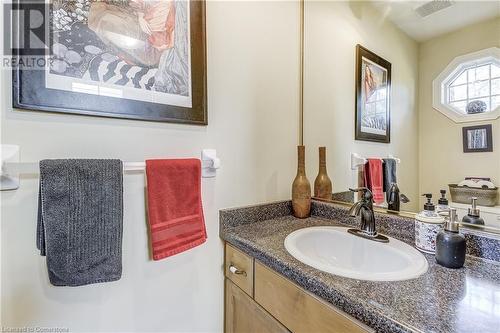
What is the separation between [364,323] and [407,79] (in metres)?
0.91

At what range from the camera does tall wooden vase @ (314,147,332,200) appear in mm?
1227

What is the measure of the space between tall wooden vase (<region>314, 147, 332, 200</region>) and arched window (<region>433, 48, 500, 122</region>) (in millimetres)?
513

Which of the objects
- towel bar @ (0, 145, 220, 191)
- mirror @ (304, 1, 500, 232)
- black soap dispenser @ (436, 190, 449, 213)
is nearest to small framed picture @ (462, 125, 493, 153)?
mirror @ (304, 1, 500, 232)

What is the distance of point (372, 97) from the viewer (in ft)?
3.68

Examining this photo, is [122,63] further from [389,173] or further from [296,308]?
[389,173]

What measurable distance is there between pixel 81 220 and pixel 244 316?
65 cm

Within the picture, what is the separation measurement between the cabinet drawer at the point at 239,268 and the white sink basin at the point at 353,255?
0.17m

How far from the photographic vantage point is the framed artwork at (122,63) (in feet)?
2.21

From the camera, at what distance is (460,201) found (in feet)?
2.66

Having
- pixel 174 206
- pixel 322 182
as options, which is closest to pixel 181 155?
pixel 174 206

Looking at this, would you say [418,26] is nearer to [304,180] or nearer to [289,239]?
[304,180]

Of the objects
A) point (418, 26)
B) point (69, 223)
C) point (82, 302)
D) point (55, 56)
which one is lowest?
point (82, 302)

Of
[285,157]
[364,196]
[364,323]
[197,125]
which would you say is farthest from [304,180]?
[364,323]

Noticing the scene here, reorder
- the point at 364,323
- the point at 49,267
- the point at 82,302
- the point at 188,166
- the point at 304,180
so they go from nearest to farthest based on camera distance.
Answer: the point at 364,323
the point at 49,267
the point at 82,302
the point at 188,166
the point at 304,180
